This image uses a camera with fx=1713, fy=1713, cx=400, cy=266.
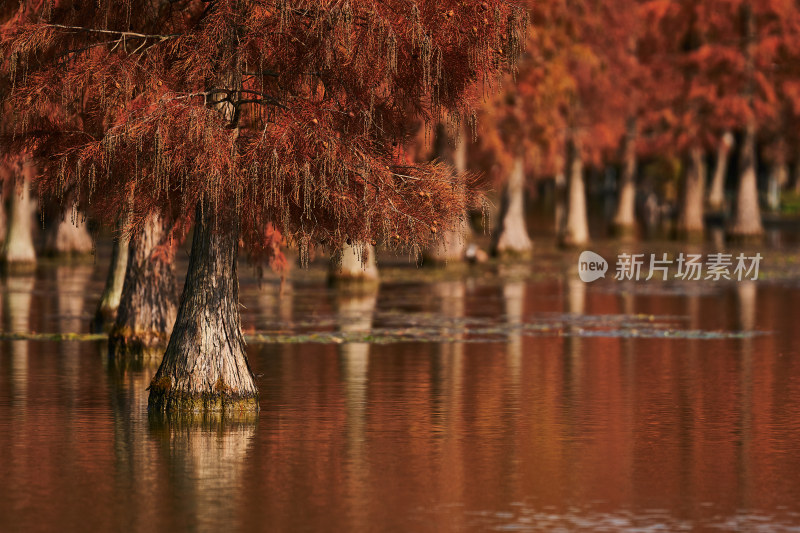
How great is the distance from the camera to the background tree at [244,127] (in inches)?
688

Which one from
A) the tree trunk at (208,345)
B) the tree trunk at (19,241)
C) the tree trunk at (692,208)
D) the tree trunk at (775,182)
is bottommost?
the tree trunk at (208,345)

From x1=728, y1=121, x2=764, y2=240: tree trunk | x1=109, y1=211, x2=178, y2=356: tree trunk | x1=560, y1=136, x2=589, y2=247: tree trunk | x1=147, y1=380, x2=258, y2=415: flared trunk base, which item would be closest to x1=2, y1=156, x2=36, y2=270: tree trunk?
x1=560, y1=136, x2=589, y2=247: tree trunk

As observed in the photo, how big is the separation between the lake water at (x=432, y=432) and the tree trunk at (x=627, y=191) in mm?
41298

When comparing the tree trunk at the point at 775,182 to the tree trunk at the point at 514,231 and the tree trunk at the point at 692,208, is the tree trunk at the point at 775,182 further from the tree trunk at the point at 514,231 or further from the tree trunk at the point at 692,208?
the tree trunk at the point at 514,231

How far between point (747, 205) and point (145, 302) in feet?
147

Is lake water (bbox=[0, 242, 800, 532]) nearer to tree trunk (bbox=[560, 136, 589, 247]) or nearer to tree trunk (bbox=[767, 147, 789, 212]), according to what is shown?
tree trunk (bbox=[560, 136, 589, 247])

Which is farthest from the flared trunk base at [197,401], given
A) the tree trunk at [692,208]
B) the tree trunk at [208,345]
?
the tree trunk at [692,208]

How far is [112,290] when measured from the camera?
28.3m

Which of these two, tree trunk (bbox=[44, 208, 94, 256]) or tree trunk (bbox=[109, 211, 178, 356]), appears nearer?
tree trunk (bbox=[109, 211, 178, 356])

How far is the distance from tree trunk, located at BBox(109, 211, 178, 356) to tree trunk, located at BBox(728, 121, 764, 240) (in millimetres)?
43413

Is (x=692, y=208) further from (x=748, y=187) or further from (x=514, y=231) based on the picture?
(x=514, y=231)

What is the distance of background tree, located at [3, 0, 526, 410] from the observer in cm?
1748

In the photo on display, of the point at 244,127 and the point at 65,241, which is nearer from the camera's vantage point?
the point at 244,127

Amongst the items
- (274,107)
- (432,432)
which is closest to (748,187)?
(274,107)
